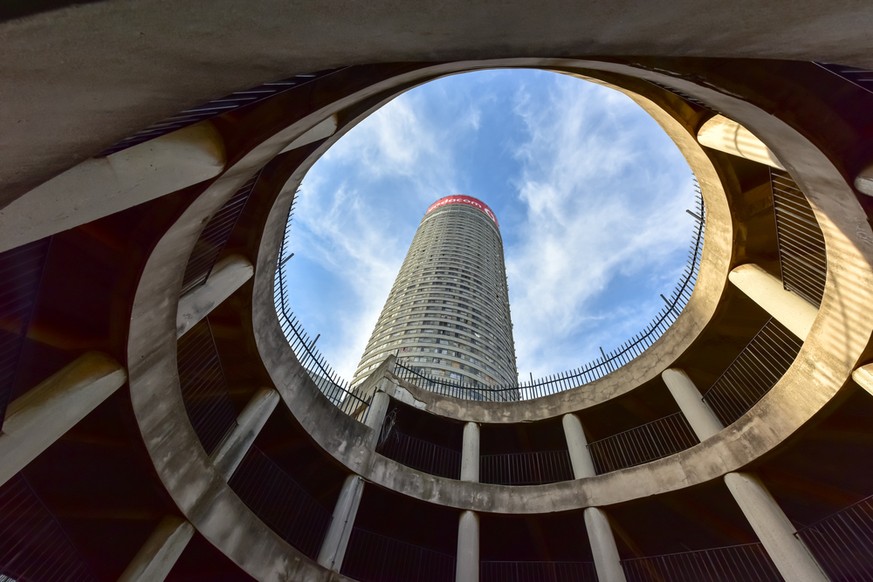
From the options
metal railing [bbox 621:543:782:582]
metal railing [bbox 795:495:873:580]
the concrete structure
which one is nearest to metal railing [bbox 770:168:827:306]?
the concrete structure

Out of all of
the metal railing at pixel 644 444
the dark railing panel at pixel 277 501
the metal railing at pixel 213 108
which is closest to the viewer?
the metal railing at pixel 213 108

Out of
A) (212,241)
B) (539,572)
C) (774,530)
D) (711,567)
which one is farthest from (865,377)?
(212,241)

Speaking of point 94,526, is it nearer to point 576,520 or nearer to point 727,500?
point 576,520

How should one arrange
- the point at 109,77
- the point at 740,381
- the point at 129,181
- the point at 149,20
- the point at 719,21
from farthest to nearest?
the point at 740,381, the point at 129,181, the point at 719,21, the point at 109,77, the point at 149,20

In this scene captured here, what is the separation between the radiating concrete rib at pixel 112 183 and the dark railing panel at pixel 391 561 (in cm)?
1245

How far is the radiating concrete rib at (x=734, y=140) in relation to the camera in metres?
7.12

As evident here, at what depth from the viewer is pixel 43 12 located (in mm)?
1546

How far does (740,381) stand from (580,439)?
16.5 feet

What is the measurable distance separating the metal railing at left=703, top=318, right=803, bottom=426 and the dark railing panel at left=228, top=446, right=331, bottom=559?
40.0ft

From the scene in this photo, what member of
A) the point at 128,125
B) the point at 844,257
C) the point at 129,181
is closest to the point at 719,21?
the point at 128,125

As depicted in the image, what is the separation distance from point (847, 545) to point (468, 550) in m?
8.93

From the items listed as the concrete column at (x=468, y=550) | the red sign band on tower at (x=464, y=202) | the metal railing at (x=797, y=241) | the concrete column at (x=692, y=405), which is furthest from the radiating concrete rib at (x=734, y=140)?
the red sign band on tower at (x=464, y=202)

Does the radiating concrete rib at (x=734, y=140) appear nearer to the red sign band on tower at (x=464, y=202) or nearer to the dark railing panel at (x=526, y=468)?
the dark railing panel at (x=526, y=468)

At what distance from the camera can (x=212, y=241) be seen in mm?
8461
